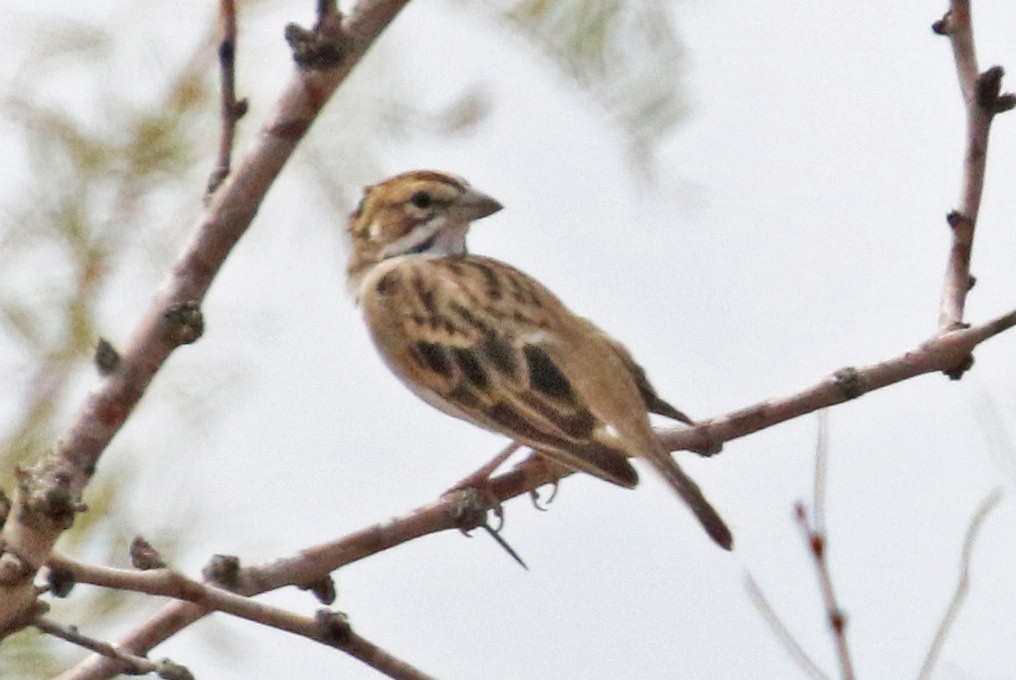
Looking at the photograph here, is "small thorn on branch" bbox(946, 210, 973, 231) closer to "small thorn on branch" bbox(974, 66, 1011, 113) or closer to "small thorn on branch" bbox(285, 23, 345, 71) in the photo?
"small thorn on branch" bbox(974, 66, 1011, 113)

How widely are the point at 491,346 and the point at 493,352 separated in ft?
0.14

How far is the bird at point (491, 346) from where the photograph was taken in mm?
4484

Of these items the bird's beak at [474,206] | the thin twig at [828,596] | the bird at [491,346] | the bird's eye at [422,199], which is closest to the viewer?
the thin twig at [828,596]

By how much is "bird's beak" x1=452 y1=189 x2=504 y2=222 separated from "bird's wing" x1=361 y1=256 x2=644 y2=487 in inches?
6.2

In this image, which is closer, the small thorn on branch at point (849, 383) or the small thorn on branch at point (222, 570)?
the small thorn on branch at point (222, 570)

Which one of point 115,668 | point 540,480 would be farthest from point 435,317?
point 115,668

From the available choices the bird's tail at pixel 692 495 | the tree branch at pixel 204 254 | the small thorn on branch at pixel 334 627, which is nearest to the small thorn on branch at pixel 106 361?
the tree branch at pixel 204 254

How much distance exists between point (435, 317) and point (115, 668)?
7.99ft

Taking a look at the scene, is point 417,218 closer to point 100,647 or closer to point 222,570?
point 222,570

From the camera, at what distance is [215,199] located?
3348 millimetres

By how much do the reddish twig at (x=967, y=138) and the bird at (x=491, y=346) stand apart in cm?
72

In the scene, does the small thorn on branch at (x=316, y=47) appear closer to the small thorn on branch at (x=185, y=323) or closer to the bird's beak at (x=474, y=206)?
the small thorn on branch at (x=185, y=323)

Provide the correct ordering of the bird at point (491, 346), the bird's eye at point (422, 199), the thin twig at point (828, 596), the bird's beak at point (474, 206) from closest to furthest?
the thin twig at point (828, 596) < the bird at point (491, 346) < the bird's beak at point (474, 206) < the bird's eye at point (422, 199)

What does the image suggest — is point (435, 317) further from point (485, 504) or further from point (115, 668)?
point (115, 668)
